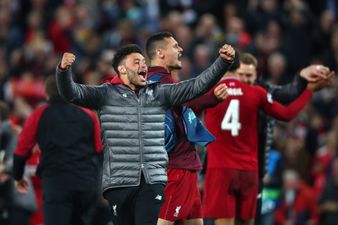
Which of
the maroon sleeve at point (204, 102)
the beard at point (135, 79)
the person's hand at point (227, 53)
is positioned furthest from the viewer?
the maroon sleeve at point (204, 102)

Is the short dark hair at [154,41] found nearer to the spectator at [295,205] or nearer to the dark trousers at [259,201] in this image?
the dark trousers at [259,201]

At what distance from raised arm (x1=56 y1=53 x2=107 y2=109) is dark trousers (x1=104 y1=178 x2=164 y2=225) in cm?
83

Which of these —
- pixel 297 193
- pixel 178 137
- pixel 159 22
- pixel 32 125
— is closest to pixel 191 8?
pixel 159 22

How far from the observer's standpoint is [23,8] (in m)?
24.2

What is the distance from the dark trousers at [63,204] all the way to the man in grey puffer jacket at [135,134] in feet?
8.06

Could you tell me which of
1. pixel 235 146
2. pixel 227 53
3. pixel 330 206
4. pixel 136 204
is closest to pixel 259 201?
pixel 235 146

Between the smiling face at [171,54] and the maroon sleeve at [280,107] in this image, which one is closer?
the smiling face at [171,54]

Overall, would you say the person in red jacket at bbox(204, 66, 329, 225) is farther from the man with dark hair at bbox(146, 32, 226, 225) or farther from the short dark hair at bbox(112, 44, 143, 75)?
the short dark hair at bbox(112, 44, 143, 75)

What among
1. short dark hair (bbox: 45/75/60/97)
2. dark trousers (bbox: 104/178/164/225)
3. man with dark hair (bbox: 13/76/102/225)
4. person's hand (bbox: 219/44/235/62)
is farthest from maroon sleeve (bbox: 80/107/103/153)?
person's hand (bbox: 219/44/235/62)

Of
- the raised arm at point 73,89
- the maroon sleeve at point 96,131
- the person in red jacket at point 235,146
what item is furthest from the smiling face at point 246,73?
the raised arm at point 73,89

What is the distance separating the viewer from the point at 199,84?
1044cm

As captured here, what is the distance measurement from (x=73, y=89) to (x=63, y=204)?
295 cm

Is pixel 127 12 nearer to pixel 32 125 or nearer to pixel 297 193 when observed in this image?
pixel 297 193

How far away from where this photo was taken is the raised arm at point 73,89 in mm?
10039
